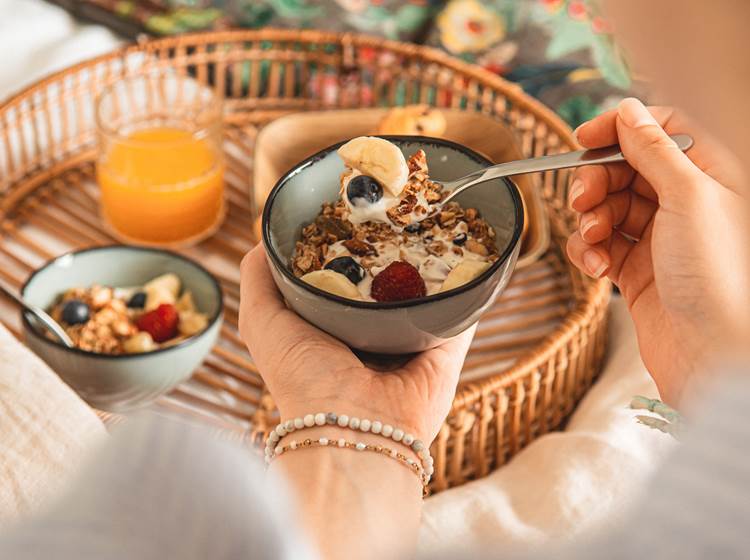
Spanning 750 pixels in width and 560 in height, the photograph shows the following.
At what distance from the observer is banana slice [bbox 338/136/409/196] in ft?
2.05

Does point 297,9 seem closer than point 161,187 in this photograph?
No

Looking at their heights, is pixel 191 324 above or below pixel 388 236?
below

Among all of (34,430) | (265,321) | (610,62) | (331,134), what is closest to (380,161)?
(265,321)

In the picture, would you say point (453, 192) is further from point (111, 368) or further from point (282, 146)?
point (282, 146)

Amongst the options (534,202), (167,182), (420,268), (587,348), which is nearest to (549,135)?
(534,202)

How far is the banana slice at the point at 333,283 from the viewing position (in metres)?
0.61

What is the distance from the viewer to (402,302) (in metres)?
0.57

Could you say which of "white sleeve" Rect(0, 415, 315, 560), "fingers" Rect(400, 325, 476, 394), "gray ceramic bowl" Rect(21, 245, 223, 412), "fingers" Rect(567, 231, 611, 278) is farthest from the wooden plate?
"white sleeve" Rect(0, 415, 315, 560)

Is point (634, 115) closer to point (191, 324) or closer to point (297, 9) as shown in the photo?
point (191, 324)

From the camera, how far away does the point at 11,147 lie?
1.21 metres

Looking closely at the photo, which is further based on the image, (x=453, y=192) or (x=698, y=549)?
(x=453, y=192)

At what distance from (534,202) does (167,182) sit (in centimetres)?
46

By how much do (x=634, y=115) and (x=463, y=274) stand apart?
0.59ft

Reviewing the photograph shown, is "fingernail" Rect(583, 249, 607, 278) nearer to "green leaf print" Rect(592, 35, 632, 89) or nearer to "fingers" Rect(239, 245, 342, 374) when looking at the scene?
"fingers" Rect(239, 245, 342, 374)
